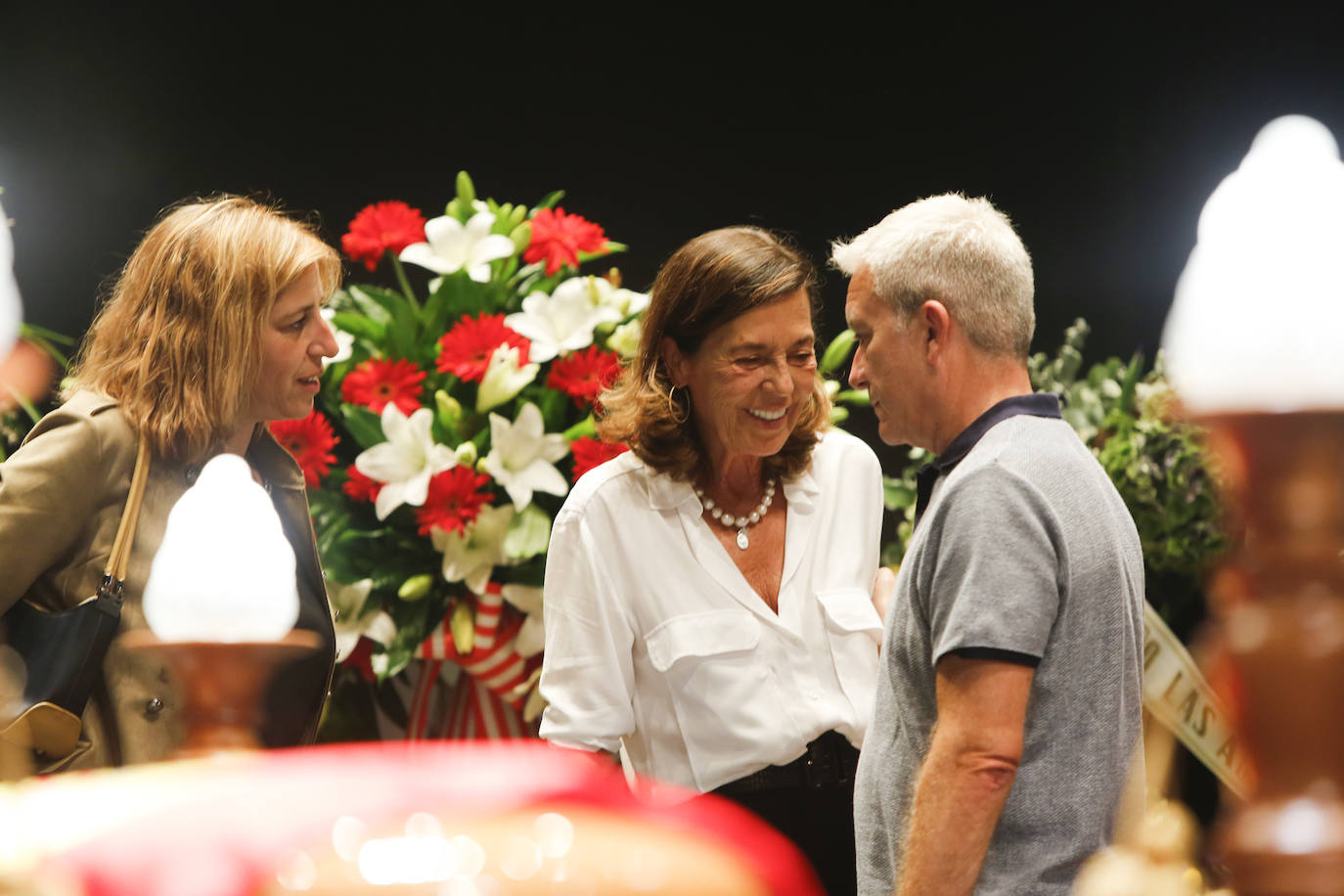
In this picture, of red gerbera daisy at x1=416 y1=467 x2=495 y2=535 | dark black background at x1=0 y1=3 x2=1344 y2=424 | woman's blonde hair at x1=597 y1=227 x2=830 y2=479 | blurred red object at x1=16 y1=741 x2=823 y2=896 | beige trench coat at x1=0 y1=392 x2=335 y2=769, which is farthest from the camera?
dark black background at x1=0 y1=3 x2=1344 y2=424

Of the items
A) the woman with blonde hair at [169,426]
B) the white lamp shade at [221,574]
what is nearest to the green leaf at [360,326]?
the woman with blonde hair at [169,426]

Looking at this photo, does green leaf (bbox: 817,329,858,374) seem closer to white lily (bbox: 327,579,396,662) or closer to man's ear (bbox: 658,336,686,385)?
man's ear (bbox: 658,336,686,385)

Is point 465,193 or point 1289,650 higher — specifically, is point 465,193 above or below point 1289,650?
above

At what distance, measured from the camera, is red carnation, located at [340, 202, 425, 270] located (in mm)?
2646

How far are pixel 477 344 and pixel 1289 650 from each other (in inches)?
78.3

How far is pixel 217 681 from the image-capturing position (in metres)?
0.81

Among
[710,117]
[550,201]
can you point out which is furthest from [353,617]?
[710,117]

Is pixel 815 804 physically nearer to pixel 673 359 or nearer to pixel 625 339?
pixel 673 359

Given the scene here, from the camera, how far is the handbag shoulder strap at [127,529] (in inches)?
71.7

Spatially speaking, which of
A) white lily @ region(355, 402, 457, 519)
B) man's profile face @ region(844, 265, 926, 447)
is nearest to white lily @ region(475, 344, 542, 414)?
white lily @ region(355, 402, 457, 519)

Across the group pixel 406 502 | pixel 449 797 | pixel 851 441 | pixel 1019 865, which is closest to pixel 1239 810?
pixel 449 797

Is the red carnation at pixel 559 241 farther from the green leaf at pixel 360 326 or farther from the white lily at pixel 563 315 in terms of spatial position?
the green leaf at pixel 360 326

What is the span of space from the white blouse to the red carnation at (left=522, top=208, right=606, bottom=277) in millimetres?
532

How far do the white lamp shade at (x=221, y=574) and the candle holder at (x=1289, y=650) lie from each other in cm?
55
